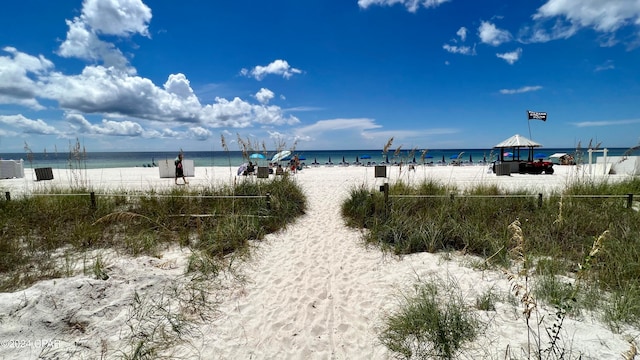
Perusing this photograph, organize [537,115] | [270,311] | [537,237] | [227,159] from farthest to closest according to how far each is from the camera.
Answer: [227,159] → [537,115] → [537,237] → [270,311]

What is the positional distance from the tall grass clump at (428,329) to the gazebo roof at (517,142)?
17.4 m

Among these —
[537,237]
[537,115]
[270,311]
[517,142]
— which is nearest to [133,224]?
[270,311]

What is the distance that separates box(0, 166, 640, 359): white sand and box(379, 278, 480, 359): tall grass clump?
13cm

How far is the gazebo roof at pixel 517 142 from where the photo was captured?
17.2 meters

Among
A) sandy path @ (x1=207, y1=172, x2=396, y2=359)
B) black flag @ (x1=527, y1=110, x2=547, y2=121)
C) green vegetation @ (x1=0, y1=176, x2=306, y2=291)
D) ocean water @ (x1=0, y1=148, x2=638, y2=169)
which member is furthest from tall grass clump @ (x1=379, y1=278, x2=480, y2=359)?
black flag @ (x1=527, y1=110, x2=547, y2=121)

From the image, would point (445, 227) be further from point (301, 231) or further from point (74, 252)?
point (74, 252)

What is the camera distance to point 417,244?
5.10 meters

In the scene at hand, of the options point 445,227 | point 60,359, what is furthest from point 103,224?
point 445,227

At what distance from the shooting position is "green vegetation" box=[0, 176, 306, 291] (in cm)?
432

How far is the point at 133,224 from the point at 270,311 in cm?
414

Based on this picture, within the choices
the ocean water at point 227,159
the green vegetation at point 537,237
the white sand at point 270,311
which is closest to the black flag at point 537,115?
the ocean water at point 227,159

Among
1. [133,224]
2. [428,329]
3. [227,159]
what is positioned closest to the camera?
[428,329]

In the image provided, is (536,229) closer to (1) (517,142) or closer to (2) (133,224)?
(2) (133,224)

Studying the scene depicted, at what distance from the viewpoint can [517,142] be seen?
17.4 metres
